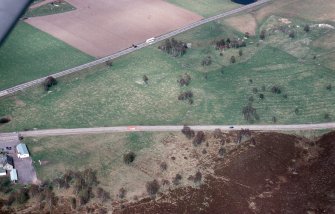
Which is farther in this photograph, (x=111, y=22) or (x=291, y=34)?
(x=111, y=22)

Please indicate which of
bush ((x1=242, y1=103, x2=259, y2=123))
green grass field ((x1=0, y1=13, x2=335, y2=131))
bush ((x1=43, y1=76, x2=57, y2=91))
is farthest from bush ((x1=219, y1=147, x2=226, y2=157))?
bush ((x1=43, y1=76, x2=57, y2=91))

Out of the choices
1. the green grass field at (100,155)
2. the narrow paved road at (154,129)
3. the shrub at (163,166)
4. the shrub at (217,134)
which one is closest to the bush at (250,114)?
the narrow paved road at (154,129)

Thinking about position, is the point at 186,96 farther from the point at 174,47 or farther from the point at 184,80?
the point at 174,47

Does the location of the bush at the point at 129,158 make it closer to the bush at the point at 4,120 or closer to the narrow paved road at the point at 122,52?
the bush at the point at 4,120

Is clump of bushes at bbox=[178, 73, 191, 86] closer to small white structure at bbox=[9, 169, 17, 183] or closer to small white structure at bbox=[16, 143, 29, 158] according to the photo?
small white structure at bbox=[16, 143, 29, 158]

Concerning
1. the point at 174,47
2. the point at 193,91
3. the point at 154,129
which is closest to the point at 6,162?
the point at 154,129

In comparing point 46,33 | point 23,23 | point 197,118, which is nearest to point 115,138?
point 197,118

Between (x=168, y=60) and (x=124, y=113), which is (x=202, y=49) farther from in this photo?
(x=124, y=113)
